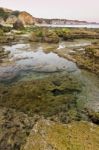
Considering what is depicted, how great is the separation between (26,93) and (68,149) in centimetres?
874

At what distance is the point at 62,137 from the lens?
8.24 m

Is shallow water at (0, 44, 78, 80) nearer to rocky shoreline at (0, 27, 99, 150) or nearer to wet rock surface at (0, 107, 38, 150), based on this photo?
rocky shoreline at (0, 27, 99, 150)

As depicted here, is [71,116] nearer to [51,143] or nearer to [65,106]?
[65,106]

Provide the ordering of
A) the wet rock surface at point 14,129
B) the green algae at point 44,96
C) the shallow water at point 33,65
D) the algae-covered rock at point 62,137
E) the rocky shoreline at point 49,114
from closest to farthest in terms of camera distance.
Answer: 1. the algae-covered rock at point 62,137
2. the rocky shoreline at point 49,114
3. the wet rock surface at point 14,129
4. the green algae at point 44,96
5. the shallow water at point 33,65

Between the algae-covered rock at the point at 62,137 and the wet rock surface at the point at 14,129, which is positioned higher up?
the algae-covered rock at the point at 62,137

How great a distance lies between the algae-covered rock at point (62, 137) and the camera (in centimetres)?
790

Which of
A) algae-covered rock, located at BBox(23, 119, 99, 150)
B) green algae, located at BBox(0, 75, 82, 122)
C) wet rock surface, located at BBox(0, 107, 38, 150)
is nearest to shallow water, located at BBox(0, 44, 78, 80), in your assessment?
green algae, located at BBox(0, 75, 82, 122)

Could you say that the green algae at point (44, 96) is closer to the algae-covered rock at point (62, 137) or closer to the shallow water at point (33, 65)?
the algae-covered rock at point (62, 137)

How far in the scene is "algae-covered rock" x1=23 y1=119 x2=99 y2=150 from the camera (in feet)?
25.9

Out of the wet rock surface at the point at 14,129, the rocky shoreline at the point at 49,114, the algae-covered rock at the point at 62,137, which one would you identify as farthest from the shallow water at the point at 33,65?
the algae-covered rock at the point at 62,137

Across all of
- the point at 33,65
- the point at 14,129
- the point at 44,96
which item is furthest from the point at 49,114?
the point at 33,65

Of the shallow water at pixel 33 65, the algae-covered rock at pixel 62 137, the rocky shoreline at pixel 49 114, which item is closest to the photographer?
the algae-covered rock at pixel 62 137

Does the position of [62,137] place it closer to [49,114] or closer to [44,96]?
[49,114]

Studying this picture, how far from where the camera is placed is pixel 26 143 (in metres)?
8.26
